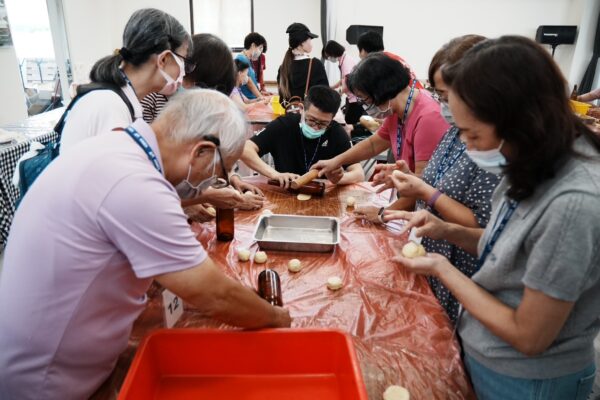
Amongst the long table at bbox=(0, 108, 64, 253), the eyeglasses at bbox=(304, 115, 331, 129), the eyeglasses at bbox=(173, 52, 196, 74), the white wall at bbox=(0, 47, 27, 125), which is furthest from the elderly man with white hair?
the white wall at bbox=(0, 47, 27, 125)

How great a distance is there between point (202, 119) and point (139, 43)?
989mm

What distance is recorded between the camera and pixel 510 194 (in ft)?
2.91

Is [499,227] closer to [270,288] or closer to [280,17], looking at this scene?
[270,288]

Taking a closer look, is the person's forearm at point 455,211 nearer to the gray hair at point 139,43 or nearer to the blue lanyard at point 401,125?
the blue lanyard at point 401,125

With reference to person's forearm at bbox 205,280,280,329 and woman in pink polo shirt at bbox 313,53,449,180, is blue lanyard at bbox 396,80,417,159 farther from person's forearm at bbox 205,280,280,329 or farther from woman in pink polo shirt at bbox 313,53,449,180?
person's forearm at bbox 205,280,280,329

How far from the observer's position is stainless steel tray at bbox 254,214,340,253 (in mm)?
1751

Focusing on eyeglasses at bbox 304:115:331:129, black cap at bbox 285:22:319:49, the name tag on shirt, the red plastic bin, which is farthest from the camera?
black cap at bbox 285:22:319:49

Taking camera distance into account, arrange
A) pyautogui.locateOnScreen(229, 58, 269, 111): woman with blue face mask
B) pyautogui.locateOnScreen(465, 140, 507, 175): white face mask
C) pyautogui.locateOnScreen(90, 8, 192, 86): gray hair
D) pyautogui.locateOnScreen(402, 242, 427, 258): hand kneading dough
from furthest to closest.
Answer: pyautogui.locateOnScreen(229, 58, 269, 111): woman with blue face mask, pyautogui.locateOnScreen(90, 8, 192, 86): gray hair, pyautogui.locateOnScreen(402, 242, 427, 258): hand kneading dough, pyautogui.locateOnScreen(465, 140, 507, 175): white face mask

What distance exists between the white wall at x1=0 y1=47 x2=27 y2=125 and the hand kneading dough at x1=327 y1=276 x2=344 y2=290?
4.83 meters

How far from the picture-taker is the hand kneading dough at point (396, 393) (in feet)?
3.06

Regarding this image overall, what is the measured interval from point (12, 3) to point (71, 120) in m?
4.55

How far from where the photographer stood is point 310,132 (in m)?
2.72

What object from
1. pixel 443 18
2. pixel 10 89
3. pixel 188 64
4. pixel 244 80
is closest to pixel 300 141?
pixel 188 64

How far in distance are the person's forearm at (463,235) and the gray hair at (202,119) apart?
31.5 inches
